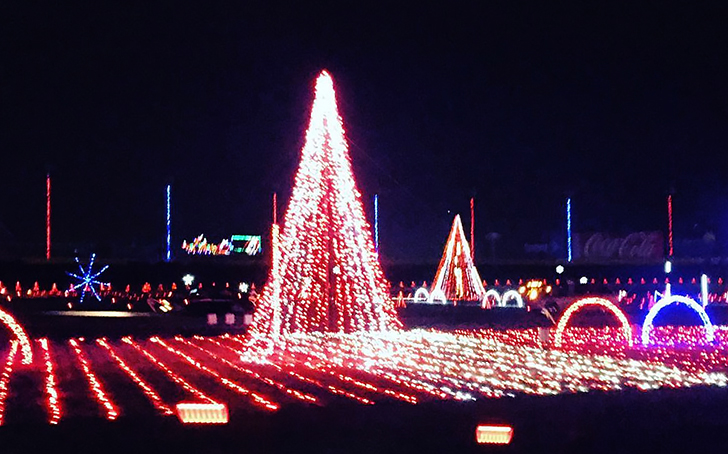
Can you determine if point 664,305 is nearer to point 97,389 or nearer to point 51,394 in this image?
point 97,389

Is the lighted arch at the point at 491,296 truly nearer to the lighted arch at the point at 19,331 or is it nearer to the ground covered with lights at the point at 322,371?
the ground covered with lights at the point at 322,371

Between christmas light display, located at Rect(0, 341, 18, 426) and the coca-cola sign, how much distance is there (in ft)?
200

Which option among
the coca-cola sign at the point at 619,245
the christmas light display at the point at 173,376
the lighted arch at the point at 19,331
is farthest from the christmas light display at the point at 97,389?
the coca-cola sign at the point at 619,245

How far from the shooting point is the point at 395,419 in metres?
10.9

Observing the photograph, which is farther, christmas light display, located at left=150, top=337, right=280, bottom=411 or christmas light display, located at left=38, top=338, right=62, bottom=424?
christmas light display, located at left=150, top=337, right=280, bottom=411

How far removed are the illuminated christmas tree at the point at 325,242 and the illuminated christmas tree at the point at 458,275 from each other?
64.5 ft

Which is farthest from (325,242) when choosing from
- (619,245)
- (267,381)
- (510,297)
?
(619,245)

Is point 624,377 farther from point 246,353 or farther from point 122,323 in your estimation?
point 122,323

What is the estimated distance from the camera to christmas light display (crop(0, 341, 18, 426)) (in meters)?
12.3

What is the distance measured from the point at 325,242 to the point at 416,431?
514 inches

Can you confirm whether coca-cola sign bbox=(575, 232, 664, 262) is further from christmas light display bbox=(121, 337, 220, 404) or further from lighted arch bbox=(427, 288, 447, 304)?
christmas light display bbox=(121, 337, 220, 404)

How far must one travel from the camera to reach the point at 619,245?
81.2m

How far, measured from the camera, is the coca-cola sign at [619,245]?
79.9 metres

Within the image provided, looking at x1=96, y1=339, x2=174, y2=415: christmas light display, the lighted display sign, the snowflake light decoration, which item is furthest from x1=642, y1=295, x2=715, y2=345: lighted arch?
the lighted display sign
